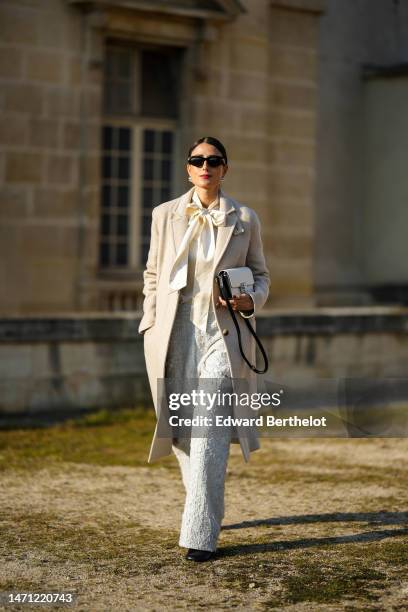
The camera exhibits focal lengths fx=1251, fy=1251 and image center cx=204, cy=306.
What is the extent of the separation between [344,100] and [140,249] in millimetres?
3746

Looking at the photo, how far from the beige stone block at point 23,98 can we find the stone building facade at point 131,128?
1 cm

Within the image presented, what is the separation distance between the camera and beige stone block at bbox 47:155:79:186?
13.4 metres

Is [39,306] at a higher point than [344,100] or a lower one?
lower

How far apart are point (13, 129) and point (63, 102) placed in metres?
0.68

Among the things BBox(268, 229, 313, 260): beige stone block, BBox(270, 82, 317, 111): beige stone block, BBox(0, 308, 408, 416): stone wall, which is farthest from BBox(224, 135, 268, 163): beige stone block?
BBox(0, 308, 408, 416): stone wall

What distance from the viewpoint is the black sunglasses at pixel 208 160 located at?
5.86 m

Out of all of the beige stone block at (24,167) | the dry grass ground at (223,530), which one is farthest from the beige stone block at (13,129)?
the dry grass ground at (223,530)

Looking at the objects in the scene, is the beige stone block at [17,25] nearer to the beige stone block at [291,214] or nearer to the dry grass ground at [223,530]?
the beige stone block at [291,214]

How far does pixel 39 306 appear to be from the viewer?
1339cm

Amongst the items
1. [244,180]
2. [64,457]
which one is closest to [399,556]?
[64,457]

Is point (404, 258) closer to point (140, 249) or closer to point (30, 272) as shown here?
point (140, 249)

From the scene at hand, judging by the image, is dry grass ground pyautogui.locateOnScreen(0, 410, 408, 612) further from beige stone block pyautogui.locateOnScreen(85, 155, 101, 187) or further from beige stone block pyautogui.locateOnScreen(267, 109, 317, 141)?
beige stone block pyautogui.locateOnScreen(267, 109, 317, 141)

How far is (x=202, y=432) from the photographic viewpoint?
18.8 feet

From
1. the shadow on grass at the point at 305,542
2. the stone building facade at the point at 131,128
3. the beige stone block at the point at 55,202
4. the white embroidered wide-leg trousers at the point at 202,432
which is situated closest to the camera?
the white embroidered wide-leg trousers at the point at 202,432
